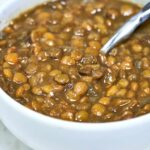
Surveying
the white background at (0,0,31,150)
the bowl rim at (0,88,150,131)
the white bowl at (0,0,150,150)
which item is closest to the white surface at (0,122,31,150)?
the white background at (0,0,31,150)

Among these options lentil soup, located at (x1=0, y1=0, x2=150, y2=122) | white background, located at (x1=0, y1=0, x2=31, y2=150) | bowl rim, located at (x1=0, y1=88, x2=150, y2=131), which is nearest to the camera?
bowl rim, located at (x1=0, y1=88, x2=150, y2=131)

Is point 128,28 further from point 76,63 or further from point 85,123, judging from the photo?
point 85,123

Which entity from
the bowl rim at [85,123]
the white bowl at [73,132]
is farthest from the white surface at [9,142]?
the bowl rim at [85,123]

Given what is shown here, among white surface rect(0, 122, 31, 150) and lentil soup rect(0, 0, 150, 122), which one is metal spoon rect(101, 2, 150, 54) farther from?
white surface rect(0, 122, 31, 150)

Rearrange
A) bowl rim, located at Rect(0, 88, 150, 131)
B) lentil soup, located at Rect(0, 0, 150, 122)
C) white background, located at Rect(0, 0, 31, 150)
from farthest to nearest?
white background, located at Rect(0, 0, 31, 150)
lentil soup, located at Rect(0, 0, 150, 122)
bowl rim, located at Rect(0, 88, 150, 131)

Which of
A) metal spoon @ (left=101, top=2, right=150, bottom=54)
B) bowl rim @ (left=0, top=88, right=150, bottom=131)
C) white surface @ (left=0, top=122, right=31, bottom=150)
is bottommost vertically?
white surface @ (left=0, top=122, right=31, bottom=150)

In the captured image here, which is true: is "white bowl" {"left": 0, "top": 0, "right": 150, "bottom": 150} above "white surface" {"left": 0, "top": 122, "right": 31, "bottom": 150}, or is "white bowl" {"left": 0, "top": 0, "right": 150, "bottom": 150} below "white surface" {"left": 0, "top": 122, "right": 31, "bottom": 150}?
above

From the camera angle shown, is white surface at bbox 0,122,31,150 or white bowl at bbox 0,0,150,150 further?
white surface at bbox 0,122,31,150

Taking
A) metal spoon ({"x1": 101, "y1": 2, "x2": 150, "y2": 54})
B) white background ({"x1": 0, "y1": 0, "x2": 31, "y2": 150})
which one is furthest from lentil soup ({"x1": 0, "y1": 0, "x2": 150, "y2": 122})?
white background ({"x1": 0, "y1": 0, "x2": 31, "y2": 150})
